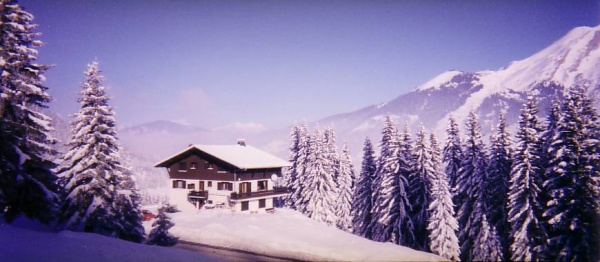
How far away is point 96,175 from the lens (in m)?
19.2

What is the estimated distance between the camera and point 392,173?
35938 mm

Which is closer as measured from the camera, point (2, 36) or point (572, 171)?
point (2, 36)

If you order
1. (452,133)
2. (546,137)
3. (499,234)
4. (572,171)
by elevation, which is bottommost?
(499,234)

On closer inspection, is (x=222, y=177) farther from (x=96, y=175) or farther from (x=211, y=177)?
(x=96, y=175)

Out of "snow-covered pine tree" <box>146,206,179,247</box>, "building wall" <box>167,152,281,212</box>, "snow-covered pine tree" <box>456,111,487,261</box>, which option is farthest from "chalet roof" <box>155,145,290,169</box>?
"snow-covered pine tree" <box>456,111,487,261</box>

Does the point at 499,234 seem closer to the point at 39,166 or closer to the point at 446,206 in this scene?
the point at 446,206

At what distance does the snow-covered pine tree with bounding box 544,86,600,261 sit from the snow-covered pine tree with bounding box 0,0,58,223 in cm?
3110

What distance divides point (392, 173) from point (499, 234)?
1132 cm

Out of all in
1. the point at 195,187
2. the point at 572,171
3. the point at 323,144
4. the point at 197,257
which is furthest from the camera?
the point at 323,144

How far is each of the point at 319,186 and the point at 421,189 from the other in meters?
13.6

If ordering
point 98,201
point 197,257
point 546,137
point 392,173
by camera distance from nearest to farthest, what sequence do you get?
point 197,257
point 98,201
point 546,137
point 392,173

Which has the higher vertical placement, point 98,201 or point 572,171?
point 572,171

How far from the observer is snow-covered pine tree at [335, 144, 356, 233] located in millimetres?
46000

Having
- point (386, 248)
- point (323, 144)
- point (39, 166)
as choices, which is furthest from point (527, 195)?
point (39, 166)
